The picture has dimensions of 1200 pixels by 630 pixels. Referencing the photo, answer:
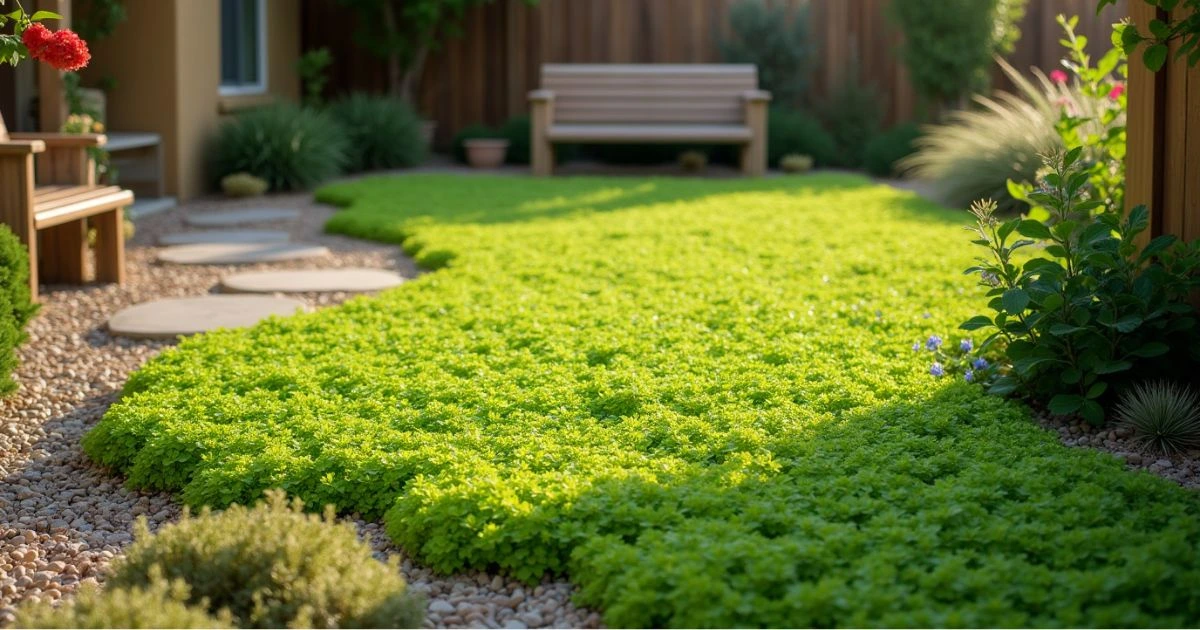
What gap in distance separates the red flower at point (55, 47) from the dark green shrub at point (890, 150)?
8823 mm

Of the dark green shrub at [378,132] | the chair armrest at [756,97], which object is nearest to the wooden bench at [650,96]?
the chair armrest at [756,97]

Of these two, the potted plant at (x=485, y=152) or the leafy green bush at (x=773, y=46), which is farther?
the leafy green bush at (x=773, y=46)

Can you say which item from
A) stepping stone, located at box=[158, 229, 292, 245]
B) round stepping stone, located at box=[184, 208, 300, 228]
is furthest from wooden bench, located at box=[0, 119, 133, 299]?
round stepping stone, located at box=[184, 208, 300, 228]

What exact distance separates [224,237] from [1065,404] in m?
5.41

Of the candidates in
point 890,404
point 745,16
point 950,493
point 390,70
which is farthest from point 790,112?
point 950,493

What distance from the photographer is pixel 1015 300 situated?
3566 mm

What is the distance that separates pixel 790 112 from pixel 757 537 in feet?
34.6

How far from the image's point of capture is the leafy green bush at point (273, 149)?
10.0 m

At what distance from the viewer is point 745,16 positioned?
12.8 metres

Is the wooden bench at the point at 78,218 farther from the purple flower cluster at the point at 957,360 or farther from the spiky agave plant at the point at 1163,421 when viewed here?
the spiky agave plant at the point at 1163,421

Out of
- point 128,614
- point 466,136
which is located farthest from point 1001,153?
point 128,614

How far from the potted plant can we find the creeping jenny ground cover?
6774 mm

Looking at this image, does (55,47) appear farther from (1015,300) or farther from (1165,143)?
(1165,143)

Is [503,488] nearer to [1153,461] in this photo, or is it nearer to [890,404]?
[890,404]
